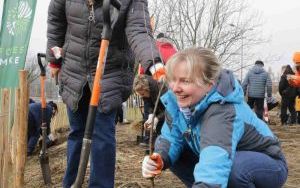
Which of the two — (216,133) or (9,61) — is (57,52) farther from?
(9,61)

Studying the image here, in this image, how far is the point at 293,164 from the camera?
16.9ft

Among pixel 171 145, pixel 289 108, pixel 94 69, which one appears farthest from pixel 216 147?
pixel 289 108

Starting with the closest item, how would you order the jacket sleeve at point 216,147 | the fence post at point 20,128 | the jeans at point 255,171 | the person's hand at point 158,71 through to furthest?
the jacket sleeve at point 216,147
the jeans at point 255,171
the person's hand at point 158,71
the fence post at point 20,128

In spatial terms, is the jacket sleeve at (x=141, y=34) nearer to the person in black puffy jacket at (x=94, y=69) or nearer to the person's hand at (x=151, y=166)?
the person in black puffy jacket at (x=94, y=69)

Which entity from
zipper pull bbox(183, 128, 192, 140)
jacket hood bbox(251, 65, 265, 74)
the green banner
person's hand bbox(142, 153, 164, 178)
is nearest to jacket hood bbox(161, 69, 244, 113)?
zipper pull bbox(183, 128, 192, 140)

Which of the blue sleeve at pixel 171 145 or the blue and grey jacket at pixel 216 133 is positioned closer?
the blue and grey jacket at pixel 216 133

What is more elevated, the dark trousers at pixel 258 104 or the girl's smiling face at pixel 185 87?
the girl's smiling face at pixel 185 87

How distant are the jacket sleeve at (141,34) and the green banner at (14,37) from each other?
88.3 inches

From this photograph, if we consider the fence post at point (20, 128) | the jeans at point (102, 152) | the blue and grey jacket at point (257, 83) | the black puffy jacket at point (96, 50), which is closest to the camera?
the black puffy jacket at point (96, 50)

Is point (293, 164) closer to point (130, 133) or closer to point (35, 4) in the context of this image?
point (35, 4)

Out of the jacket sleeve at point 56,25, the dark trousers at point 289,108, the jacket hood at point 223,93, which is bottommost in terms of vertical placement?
the dark trousers at point 289,108

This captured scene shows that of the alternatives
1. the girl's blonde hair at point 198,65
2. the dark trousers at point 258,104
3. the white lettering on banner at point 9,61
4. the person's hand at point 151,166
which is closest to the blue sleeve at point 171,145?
the person's hand at point 151,166

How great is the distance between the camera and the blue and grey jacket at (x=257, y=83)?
983 centimetres

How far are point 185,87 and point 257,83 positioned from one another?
26.3 ft
